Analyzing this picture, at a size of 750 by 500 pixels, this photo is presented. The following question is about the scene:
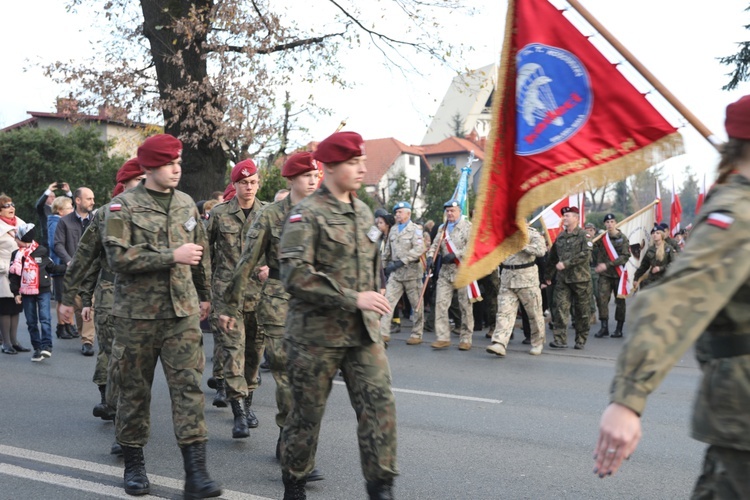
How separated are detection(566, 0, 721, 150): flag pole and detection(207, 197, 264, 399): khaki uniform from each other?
141 inches

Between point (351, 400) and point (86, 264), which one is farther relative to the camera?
point (86, 264)

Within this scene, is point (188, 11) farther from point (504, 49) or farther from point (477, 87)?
point (504, 49)

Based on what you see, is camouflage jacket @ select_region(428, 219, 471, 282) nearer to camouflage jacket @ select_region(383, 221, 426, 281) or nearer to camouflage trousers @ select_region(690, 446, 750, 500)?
camouflage jacket @ select_region(383, 221, 426, 281)

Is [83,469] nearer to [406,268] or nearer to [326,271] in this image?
[326,271]

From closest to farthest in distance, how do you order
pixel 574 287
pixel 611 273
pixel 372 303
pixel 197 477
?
pixel 372 303 → pixel 197 477 → pixel 574 287 → pixel 611 273

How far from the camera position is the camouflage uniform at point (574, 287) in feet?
41.6

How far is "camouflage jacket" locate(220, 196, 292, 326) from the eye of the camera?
595 centimetres

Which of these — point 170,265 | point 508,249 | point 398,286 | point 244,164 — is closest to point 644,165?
point 508,249

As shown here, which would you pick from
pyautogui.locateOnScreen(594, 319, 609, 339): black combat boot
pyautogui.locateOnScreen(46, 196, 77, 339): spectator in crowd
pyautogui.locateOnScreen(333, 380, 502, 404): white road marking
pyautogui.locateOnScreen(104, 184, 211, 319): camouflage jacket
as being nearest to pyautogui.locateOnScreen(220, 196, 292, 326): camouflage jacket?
pyautogui.locateOnScreen(104, 184, 211, 319): camouflage jacket

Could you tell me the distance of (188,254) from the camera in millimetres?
4973

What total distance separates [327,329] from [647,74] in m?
1.98

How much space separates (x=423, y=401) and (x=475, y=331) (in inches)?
265

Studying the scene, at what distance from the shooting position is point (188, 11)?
16.4 m

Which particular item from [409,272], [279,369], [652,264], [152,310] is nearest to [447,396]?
[279,369]
